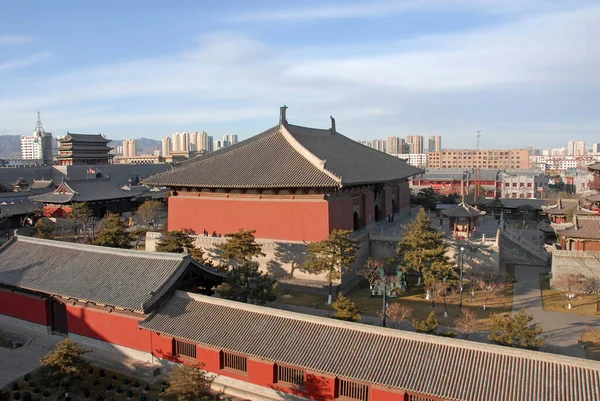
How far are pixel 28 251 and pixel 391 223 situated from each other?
24240 mm

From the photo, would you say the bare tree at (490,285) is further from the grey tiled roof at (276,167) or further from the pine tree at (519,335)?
the pine tree at (519,335)

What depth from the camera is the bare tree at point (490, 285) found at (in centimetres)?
2342

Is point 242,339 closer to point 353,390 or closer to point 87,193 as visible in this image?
point 353,390

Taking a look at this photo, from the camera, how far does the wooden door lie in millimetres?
18156

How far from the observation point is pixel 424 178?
77.4 meters

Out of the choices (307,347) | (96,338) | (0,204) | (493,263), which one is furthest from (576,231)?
(0,204)

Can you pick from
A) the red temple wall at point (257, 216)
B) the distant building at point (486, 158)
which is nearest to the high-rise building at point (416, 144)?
the distant building at point (486, 158)

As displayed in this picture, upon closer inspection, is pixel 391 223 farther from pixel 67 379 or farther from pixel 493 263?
pixel 67 379

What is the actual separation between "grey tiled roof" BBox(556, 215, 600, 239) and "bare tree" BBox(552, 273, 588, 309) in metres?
3.05

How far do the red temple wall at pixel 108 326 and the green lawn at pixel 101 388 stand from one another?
126 centimetres

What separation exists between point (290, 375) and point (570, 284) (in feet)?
54.9

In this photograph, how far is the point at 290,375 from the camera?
1361 centimetres

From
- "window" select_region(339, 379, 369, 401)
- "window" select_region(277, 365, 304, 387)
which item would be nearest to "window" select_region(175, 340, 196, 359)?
"window" select_region(277, 365, 304, 387)

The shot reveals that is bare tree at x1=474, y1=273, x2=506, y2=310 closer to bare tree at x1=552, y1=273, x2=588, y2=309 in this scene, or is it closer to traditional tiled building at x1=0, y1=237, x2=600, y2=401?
bare tree at x1=552, y1=273, x2=588, y2=309
